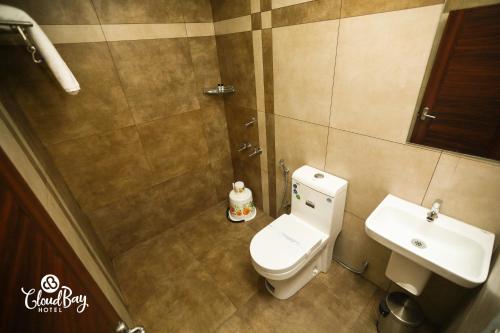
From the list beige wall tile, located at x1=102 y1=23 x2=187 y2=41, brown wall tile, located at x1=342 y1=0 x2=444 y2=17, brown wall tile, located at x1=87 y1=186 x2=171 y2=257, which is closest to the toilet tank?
brown wall tile, located at x1=342 y1=0 x2=444 y2=17

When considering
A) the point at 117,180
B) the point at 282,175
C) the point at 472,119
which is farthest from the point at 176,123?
the point at 472,119

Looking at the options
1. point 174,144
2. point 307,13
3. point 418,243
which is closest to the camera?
point 418,243

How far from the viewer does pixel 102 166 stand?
5.57 ft

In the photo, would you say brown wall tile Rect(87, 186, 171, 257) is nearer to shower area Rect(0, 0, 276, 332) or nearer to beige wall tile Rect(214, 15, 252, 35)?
shower area Rect(0, 0, 276, 332)

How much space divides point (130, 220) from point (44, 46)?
1392 mm

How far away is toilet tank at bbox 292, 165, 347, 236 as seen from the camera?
4.64 feet

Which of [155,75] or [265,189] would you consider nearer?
[155,75]

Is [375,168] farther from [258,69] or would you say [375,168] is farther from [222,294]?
[222,294]

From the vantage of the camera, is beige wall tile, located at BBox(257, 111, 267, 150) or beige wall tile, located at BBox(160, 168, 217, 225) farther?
beige wall tile, located at BBox(160, 168, 217, 225)

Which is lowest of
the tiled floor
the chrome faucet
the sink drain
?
the tiled floor

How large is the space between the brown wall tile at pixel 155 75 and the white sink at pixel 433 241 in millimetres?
1681

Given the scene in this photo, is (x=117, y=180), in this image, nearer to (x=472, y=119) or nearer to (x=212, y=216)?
(x=212, y=216)

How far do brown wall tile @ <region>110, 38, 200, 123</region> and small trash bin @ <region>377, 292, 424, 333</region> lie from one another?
2007 mm

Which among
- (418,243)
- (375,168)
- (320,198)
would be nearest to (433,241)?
(418,243)
